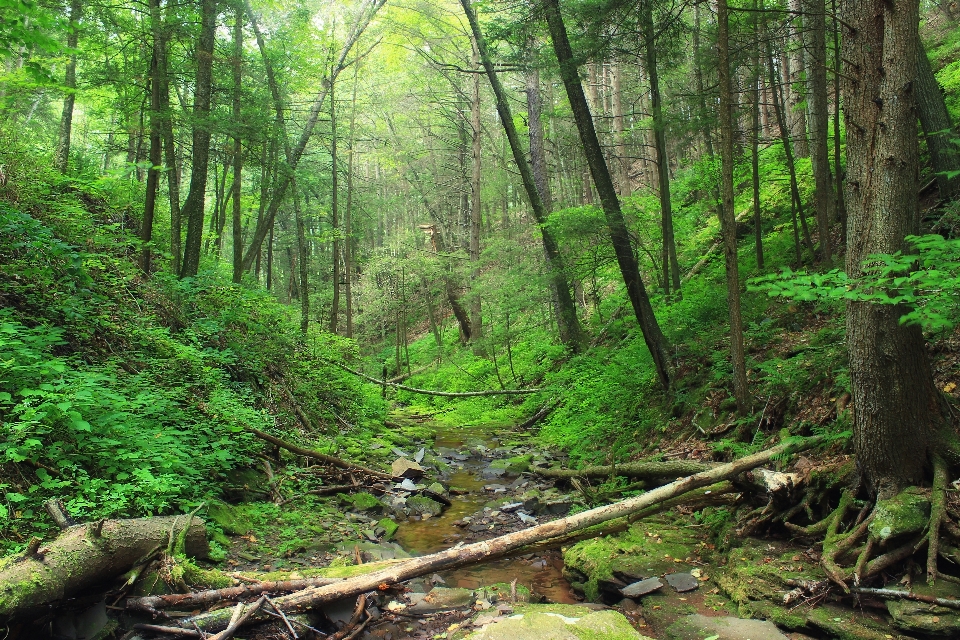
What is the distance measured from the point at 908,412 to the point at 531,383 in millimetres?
12476

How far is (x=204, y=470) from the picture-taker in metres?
5.80

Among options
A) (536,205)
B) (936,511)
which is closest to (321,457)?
(936,511)

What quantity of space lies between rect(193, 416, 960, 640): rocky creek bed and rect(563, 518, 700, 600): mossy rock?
17 mm

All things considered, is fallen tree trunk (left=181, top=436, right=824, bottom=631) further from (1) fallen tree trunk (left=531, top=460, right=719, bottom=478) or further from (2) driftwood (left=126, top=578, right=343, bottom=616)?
(1) fallen tree trunk (left=531, top=460, right=719, bottom=478)

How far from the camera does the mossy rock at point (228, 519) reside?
545 cm

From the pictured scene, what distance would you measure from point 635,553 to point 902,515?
225 cm

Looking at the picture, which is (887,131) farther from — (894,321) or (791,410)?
(791,410)

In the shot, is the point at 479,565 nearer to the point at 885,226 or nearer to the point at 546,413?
the point at 885,226

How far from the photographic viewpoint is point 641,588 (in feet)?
14.8

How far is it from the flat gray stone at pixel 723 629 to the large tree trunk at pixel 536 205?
297 inches

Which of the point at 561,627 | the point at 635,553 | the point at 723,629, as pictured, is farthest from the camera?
the point at 635,553

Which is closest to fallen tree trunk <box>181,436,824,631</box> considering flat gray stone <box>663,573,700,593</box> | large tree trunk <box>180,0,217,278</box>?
flat gray stone <box>663,573,700,593</box>

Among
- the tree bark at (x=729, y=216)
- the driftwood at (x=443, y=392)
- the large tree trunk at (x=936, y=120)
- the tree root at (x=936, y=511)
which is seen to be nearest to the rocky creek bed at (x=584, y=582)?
the tree root at (x=936, y=511)

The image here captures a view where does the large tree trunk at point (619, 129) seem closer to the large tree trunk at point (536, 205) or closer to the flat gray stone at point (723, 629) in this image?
the large tree trunk at point (536, 205)
